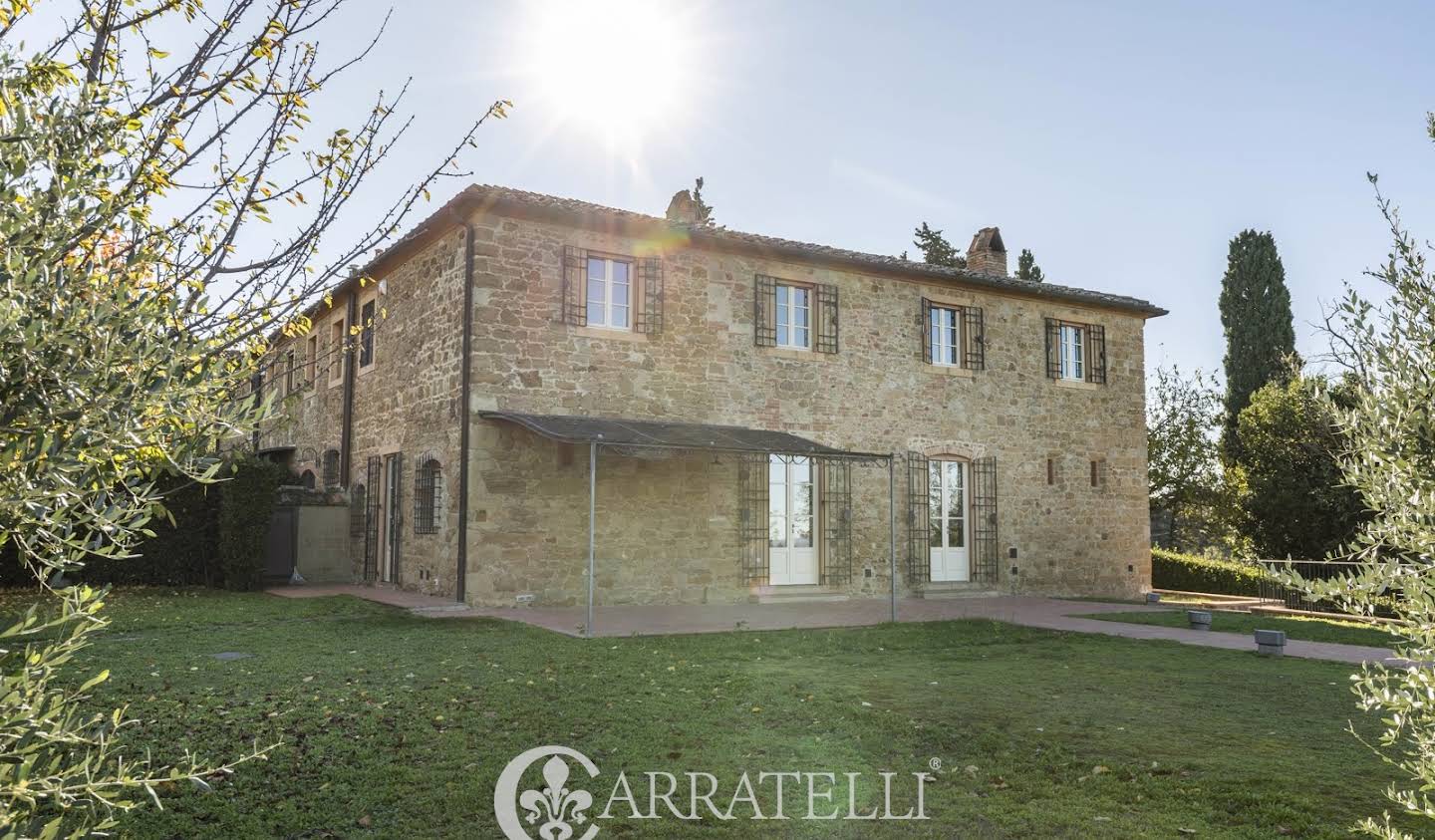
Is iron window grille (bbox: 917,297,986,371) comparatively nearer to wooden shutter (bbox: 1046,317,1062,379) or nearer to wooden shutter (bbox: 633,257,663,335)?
wooden shutter (bbox: 1046,317,1062,379)

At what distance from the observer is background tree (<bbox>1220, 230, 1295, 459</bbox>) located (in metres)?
24.4

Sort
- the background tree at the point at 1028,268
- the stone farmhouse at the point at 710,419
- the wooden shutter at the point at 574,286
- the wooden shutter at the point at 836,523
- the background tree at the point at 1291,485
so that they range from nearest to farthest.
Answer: the stone farmhouse at the point at 710,419 → the wooden shutter at the point at 574,286 → the wooden shutter at the point at 836,523 → the background tree at the point at 1291,485 → the background tree at the point at 1028,268

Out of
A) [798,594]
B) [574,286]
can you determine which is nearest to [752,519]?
[798,594]

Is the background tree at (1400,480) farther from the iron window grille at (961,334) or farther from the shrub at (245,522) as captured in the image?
the shrub at (245,522)

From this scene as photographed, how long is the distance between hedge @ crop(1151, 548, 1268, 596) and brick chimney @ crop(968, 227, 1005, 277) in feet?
25.6

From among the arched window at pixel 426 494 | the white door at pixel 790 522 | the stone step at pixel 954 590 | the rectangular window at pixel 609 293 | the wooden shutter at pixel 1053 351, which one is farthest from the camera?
the wooden shutter at pixel 1053 351

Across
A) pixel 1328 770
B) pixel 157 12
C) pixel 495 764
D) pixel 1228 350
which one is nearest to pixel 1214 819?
pixel 1328 770

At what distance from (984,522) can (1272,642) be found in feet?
21.2

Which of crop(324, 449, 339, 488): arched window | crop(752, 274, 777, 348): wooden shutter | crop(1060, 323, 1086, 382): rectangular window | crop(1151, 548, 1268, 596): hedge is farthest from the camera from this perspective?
crop(1151, 548, 1268, 596): hedge

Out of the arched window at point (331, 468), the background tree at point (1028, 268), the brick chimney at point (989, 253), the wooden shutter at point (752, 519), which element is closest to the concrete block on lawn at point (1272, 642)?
the wooden shutter at point (752, 519)

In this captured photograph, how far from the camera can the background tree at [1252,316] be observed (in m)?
24.4

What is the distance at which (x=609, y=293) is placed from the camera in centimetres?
1242

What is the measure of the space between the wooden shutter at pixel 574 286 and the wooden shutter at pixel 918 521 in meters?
5.45

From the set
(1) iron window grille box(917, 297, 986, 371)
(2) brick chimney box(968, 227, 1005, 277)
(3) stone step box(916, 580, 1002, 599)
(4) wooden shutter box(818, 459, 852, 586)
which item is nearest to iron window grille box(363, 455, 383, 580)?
(4) wooden shutter box(818, 459, 852, 586)
